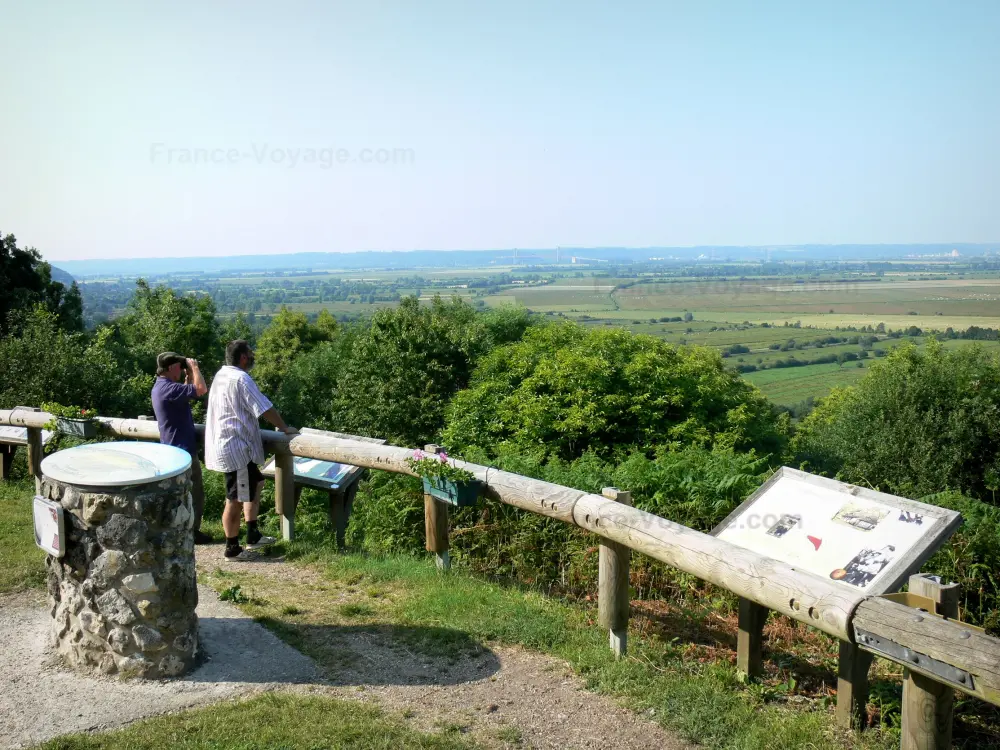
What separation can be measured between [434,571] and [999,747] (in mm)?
3977

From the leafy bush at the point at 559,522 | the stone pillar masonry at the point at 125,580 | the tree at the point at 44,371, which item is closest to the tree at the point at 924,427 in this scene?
the tree at the point at 44,371

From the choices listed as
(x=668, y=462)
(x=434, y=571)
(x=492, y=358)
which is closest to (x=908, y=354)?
(x=492, y=358)

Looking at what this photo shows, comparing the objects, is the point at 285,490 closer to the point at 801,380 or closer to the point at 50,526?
the point at 50,526

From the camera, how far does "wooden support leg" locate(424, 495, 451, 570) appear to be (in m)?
6.61

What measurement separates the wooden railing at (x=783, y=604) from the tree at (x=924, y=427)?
27.9 m

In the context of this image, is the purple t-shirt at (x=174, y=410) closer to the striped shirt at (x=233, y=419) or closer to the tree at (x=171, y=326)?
the striped shirt at (x=233, y=419)

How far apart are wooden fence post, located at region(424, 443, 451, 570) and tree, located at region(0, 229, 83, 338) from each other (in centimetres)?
3512

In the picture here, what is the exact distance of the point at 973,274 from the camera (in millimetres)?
126750

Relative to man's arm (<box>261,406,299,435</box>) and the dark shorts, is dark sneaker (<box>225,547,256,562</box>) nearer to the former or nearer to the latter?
the dark shorts

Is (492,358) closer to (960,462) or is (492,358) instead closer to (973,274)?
(960,462)

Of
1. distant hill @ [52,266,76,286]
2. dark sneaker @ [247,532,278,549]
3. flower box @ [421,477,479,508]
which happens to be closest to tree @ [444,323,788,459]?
dark sneaker @ [247,532,278,549]

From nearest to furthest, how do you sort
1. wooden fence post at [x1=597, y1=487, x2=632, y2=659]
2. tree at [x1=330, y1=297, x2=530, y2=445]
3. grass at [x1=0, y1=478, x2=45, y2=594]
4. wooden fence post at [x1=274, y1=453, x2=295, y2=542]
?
wooden fence post at [x1=597, y1=487, x2=632, y2=659], grass at [x1=0, y1=478, x2=45, y2=594], wooden fence post at [x1=274, y1=453, x2=295, y2=542], tree at [x1=330, y1=297, x2=530, y2=445]

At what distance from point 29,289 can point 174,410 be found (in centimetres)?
3951

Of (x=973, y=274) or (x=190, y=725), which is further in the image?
(x=973, y=274)
